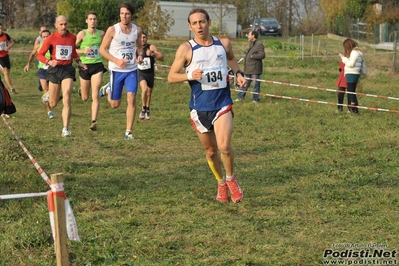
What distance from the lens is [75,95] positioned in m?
19.0

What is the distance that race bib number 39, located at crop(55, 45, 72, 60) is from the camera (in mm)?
11352

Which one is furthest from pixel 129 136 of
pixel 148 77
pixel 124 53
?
pixel 148 77

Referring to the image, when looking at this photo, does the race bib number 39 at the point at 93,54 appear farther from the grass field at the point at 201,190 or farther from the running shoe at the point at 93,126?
the grass field at the point at 201,190

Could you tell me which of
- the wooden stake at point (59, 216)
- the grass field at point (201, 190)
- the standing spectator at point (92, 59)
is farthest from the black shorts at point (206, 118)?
the standing spectator at point (92, 59)

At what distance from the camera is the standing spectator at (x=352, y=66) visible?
1509 cm

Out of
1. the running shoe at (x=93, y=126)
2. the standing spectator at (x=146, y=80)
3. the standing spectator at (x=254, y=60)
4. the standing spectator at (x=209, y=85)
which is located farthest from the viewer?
the standing spectator at (x=254, y=60)

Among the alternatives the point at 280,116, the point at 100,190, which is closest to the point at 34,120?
the point at 280,116

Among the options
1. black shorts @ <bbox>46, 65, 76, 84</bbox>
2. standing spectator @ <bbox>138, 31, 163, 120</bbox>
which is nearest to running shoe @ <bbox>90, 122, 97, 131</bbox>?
black shorts @ <bbox>46, 65, 76, 84</bbox>

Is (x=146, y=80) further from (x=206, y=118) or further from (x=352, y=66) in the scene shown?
(x=206, y=118)

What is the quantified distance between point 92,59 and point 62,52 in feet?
3.39

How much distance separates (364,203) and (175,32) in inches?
1675

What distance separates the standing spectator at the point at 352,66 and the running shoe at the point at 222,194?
26.8ft

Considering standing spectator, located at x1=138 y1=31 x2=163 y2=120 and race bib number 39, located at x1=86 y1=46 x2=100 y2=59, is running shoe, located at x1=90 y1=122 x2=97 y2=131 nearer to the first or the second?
race bib number 39, located at x1=86 y1=46 x2=100 y2=59

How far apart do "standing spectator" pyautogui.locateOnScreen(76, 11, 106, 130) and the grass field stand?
1.93ft
